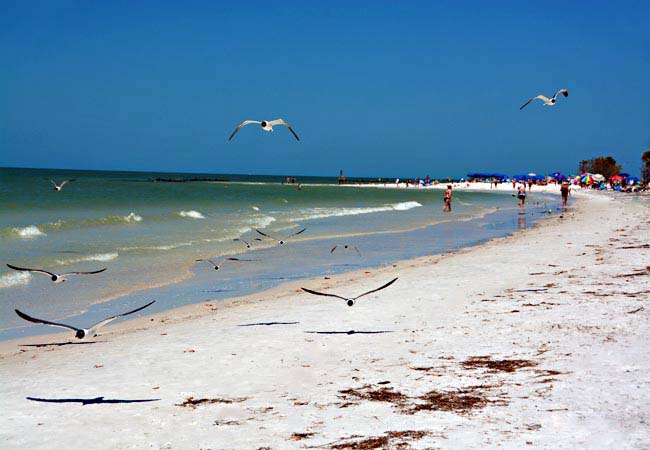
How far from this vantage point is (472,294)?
41.4ft

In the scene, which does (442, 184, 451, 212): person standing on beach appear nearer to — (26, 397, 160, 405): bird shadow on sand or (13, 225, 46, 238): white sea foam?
(13, 225, 46, 238): white sea foam

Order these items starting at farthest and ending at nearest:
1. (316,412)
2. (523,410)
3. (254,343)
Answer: (254,343) < (316,412) < (523,410)

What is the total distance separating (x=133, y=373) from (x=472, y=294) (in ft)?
22.4

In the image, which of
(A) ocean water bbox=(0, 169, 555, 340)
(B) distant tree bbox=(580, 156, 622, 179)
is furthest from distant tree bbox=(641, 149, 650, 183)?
(A) ocean water bbox=(0, 169, 555, 340)

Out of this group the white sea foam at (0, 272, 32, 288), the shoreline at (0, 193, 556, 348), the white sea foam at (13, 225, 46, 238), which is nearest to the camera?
the shoreline at (0, 193, 556, 348)

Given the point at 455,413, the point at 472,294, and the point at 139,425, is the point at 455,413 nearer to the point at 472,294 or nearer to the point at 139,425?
the point at 139,425

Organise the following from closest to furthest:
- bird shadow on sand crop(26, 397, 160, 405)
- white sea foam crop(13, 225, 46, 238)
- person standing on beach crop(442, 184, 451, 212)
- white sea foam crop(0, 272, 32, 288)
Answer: bird shadow on sand crop(26, 397, 160, 405)
white sea foam crop(0, 272, 32, 288)
white sea foam crop(13, 225, 46, 238)
person standing on beach crop(442, 184, 451, 212)

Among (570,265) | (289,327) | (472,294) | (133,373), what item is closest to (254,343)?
(289,327)

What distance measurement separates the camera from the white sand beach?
18.8 feet

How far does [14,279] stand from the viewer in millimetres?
16469

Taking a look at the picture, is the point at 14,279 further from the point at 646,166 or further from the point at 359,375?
the point at 646,166

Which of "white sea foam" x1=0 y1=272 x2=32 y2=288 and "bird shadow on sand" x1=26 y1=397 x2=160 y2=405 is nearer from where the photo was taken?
"bird shadow on sand" x1=26 y1=397 x2=160 y2=405

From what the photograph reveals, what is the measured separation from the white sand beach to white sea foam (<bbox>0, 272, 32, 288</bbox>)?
18.1 ft

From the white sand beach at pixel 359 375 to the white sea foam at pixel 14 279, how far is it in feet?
18.1
